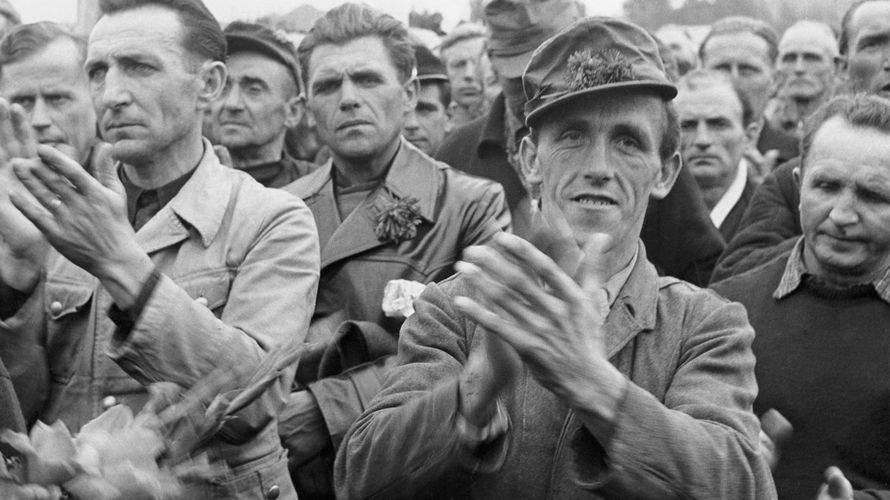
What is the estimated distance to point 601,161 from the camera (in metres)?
3.38

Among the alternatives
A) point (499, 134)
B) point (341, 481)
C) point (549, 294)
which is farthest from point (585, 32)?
point (499, 134)

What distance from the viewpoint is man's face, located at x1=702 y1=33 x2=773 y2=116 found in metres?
8.17

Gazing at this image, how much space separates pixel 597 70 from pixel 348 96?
233 centimetres

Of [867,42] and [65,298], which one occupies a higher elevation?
[65,298]

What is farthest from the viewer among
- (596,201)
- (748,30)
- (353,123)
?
(748,30)

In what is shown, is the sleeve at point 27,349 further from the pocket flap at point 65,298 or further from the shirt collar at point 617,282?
the shirt collar at point 617,282

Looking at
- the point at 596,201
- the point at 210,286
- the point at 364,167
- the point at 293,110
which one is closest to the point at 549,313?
the point at 596,201

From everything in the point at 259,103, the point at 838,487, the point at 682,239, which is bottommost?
the point at 682,239

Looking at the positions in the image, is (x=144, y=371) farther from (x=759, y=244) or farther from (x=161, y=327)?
(x=759, y=244)

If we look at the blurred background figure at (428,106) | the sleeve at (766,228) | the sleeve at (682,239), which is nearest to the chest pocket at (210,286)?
the sleeve at (766,228)

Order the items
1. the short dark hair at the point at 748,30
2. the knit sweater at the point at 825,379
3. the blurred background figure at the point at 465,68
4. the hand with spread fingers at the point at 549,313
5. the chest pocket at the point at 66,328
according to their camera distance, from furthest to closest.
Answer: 1. the blurred background figure at the point at 465,68
2. the short dark hair at the point at 748,30
3. the chest pocket at the point at 66,328
4. the knit sweater at the point at 825,379
5. the hand with spread fingers at the point at 549,313

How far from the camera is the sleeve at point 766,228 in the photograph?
5176 mm

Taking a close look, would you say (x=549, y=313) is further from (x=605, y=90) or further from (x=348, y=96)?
(x=348, y=96)

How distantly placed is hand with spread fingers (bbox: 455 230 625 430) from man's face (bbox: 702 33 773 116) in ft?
18.0
